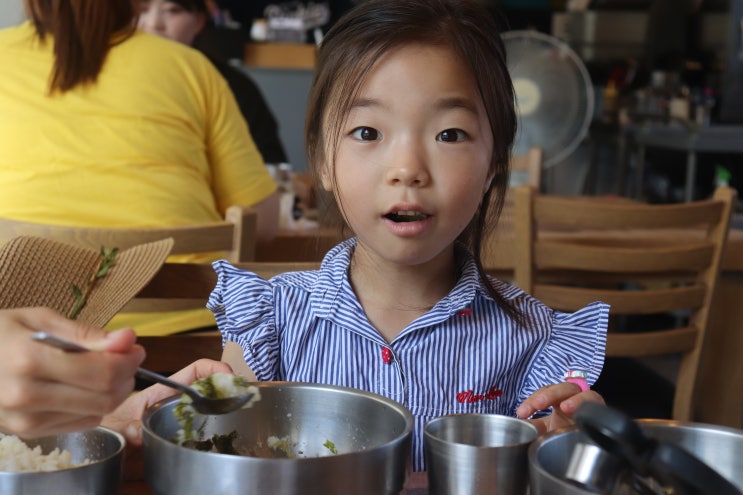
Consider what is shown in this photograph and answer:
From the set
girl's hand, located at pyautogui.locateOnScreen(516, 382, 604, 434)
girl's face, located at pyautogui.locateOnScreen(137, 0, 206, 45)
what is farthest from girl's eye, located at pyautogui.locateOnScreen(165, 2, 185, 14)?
girl's hand, located at pyautogui.locateOnScreen(516, 382, 604, 434)

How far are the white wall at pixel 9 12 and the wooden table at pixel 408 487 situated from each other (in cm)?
310

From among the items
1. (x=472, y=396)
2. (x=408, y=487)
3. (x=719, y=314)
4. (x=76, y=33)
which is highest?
(x=76, y=33)

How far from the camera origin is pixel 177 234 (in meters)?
1.52

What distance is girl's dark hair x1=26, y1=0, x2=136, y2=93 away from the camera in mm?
1915

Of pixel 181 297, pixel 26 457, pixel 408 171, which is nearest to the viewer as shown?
pixel 26 457

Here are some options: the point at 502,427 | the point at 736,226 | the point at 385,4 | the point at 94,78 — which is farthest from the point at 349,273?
the point at 736,226

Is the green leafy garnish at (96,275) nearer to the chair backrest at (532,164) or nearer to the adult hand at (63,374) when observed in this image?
the adult hand at (63,374)

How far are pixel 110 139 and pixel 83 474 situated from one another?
1.40 metres

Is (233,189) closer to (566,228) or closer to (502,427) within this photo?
(566,228)

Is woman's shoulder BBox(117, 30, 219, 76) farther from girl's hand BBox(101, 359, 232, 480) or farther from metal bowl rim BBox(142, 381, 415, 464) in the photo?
metal bowl rim BBox(142, 381, 415, 464)

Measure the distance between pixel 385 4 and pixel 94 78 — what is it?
3.21 ft

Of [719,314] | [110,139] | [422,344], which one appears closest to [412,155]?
[422,344]

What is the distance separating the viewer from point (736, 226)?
9.09 feet

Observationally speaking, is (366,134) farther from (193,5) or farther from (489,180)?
(193,5)
